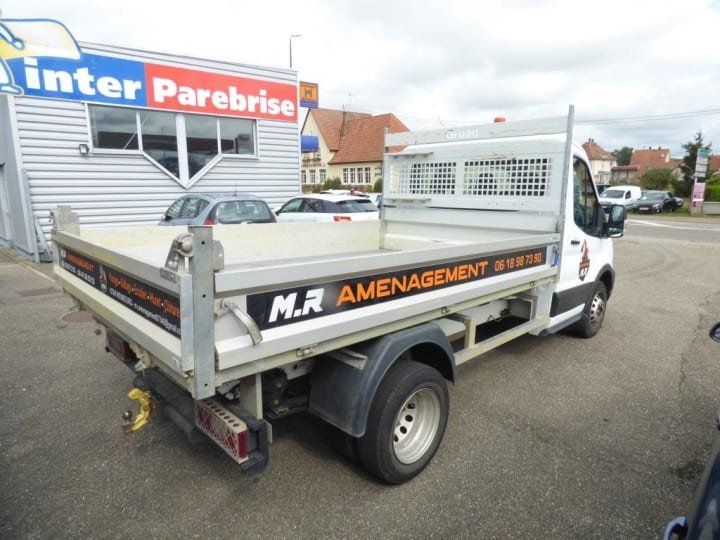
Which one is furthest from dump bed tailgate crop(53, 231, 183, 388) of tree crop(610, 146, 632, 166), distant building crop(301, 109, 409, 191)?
tree crop(610, 146, 632, 166)

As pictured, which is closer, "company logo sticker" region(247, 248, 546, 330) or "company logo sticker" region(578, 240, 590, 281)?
"company logo sticker" region(247, 248, 546, 330)

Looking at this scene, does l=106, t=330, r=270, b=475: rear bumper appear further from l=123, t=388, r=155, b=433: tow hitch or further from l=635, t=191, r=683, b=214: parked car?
l=635, t=191, r=683, b=214: parked car

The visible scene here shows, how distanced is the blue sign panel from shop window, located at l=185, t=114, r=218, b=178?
1.29 metres

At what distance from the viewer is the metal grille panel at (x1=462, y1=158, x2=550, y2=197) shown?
4176 millimetres

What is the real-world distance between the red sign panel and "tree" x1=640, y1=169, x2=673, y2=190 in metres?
43.7

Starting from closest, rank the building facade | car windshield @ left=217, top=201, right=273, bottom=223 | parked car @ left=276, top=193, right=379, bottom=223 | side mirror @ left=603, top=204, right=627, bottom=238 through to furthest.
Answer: side mirror @ left=603, top=204, right=627, bottom=238 → car windshield @ left=217, top=201, right=273, bottom=223 → the building facade → parked car @ left=276, top=193, right=379, bottom=223

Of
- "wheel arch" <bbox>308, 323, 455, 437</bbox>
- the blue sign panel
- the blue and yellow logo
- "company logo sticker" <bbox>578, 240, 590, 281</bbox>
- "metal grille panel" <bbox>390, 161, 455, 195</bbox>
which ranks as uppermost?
the blue and yellow logo

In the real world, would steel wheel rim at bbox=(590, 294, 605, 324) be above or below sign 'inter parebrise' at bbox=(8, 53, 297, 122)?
below

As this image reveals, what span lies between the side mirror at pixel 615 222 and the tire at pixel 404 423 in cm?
318

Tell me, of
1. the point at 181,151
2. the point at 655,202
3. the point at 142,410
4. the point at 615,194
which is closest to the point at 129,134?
the point at 181,151

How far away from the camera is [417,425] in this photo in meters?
Result: 3.08

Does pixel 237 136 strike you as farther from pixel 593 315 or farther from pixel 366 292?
pixel 366 292

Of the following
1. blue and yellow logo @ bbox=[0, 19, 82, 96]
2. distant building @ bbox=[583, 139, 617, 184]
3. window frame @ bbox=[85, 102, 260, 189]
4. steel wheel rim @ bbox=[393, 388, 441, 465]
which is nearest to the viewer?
steel wheel rim @ bbox=[393, 388, 441, 465]

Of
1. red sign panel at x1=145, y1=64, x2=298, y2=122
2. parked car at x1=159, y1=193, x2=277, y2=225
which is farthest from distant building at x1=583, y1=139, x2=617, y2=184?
parked car at x1=159, y1=193, x2=277, y2=225
